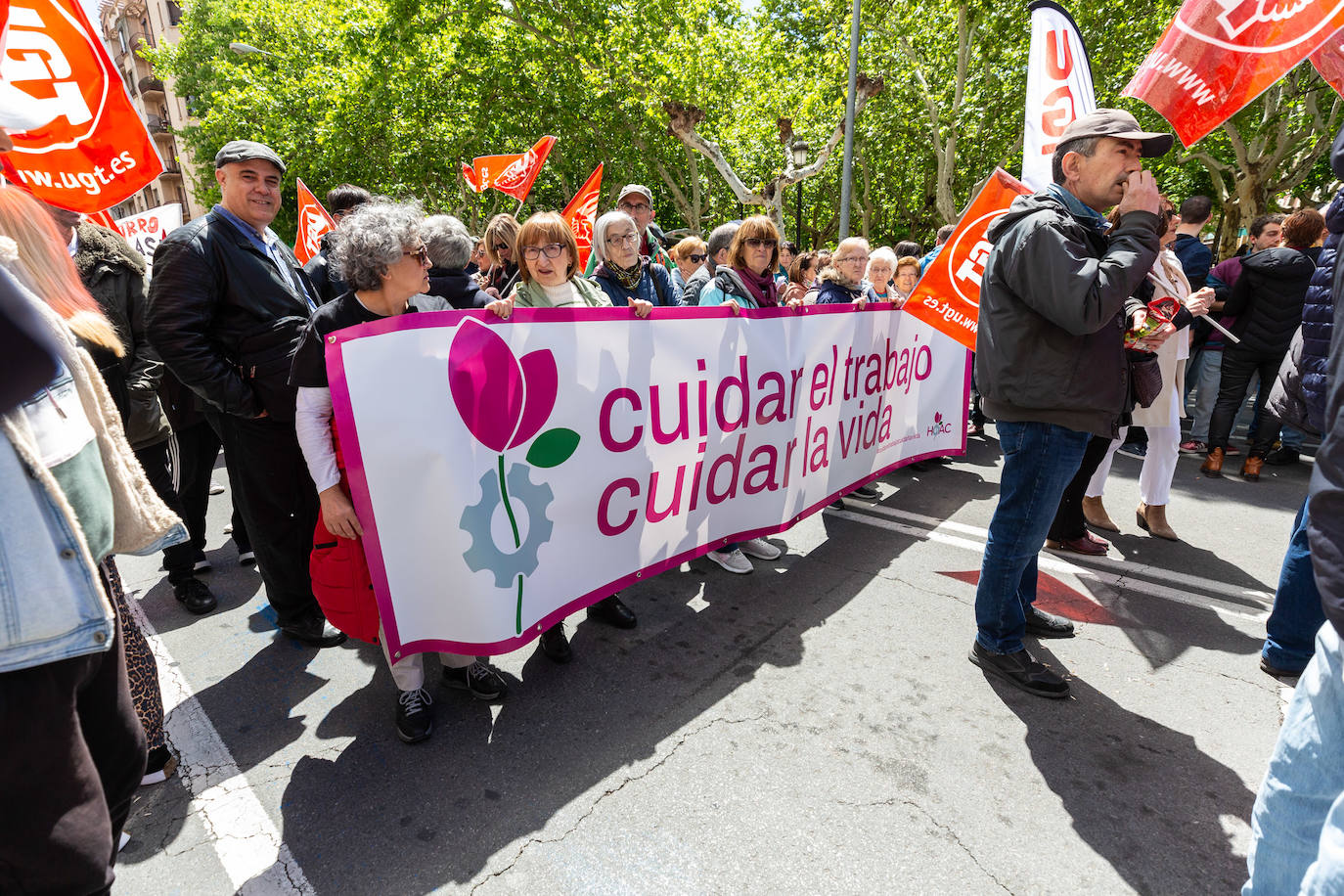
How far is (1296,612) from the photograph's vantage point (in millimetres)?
2852

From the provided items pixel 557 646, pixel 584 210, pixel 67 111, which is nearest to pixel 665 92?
pixel 584 210

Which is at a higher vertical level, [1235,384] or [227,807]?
[1235,384]

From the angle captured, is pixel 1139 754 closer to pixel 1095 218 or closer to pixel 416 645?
pixel 1095 218

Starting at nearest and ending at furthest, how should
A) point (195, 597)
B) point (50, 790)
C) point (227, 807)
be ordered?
1. point (50, 790)
2. point (227, 807)
3. point (195, 597)

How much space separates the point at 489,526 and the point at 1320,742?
2.23 meters

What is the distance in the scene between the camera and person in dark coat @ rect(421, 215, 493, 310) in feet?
11.1

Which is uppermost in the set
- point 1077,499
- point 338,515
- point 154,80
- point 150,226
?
point 154,80

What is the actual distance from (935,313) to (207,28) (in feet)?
115

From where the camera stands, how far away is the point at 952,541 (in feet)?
14.4

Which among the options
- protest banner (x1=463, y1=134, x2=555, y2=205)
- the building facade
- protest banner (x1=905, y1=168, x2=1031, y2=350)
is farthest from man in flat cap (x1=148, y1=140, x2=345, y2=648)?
the building facade

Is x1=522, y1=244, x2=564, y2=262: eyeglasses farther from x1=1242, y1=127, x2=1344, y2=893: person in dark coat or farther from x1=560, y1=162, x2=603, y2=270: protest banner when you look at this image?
x1=560, y1=162, x2=603, y2=270: protest banner

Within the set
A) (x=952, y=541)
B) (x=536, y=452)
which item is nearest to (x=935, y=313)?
(x=952, y=541)

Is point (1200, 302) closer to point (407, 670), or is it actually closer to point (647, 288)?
point (647, 288)

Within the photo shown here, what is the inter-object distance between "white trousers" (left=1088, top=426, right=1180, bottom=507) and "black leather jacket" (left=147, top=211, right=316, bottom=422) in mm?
4425
